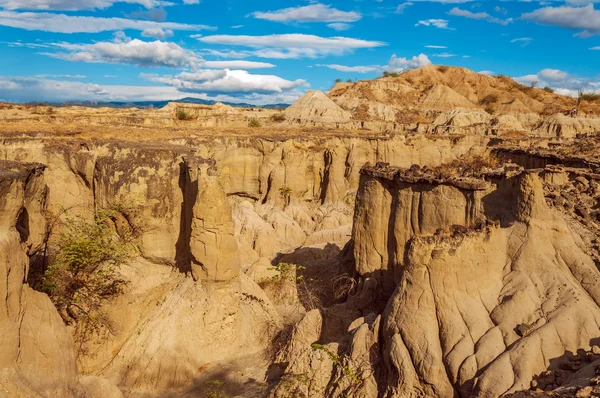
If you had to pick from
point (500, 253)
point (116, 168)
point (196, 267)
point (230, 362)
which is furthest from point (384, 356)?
point (116, 168)

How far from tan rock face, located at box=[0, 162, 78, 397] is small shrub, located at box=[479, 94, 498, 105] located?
7697 cm

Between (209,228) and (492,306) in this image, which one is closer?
(492,306)

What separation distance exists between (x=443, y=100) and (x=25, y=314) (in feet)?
230

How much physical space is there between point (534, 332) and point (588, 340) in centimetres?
110

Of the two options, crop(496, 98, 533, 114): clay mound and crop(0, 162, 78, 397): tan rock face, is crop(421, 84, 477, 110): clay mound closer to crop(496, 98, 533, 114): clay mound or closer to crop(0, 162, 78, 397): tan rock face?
crop(496, 98, 533, 114): clay mound

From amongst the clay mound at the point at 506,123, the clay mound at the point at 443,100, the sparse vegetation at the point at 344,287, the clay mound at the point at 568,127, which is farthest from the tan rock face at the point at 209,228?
the clay mound at the point at 443,100

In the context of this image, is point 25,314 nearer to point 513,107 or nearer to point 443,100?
point 443,100

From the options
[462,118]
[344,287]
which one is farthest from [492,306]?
[462,118]

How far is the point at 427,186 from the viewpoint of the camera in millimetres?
14344

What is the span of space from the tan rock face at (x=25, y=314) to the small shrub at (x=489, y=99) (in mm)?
76973

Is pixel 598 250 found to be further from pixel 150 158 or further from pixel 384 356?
pixel 150 158

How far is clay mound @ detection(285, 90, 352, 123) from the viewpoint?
5478 centimetres

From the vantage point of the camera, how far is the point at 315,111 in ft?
185

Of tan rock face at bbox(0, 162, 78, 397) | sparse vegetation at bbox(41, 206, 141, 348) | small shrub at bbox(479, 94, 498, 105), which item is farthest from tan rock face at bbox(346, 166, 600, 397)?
small shrub at bbox(479, 94, 498, 105)
